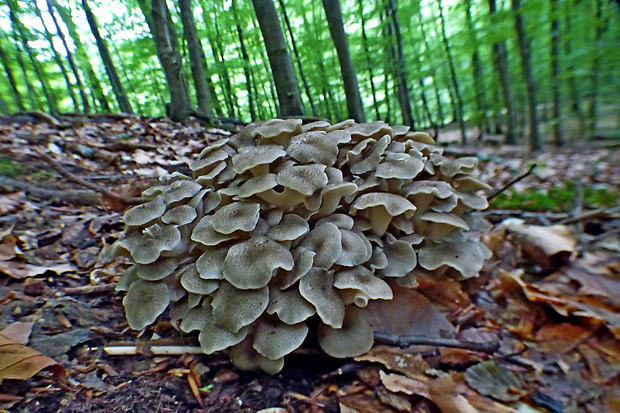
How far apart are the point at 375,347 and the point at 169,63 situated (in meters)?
7.95

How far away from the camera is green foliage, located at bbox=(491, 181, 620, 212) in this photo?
329 cm

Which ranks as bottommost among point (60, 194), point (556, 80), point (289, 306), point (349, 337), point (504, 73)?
point (349, 337)

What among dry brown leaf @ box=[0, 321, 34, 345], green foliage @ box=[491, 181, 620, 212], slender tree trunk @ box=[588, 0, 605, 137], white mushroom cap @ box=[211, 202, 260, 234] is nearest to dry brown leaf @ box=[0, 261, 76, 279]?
dry brown leaf @ box=[0, 321, 34, 345]

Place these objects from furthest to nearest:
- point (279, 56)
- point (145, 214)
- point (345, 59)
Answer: point (345, 59) → point (279, 56) → point (145, 214)

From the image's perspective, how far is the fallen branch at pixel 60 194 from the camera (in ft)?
12.3

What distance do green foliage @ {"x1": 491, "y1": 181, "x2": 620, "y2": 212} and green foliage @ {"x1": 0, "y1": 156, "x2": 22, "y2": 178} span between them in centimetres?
559

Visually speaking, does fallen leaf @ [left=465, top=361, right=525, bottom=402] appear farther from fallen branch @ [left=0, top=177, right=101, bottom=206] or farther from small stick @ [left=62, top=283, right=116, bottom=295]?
fallen branch @ [left=0, top=177, right=101, bottom=206]

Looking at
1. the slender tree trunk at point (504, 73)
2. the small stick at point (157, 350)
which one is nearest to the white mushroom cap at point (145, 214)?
the small stick at point (157, 350)

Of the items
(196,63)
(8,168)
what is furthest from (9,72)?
(8,168)

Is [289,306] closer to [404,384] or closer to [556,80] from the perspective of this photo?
[404,384]

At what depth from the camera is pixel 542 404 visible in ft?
5.44

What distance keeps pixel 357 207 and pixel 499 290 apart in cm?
125

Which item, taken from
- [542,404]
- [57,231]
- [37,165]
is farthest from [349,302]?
[37,165]

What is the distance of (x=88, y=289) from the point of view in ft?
8.17
